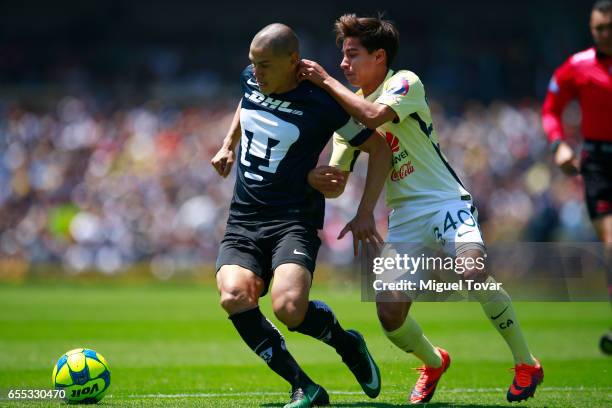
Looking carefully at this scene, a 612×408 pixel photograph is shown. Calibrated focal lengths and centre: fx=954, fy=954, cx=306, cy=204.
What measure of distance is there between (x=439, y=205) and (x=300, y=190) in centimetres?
105

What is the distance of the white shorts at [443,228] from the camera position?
22.6 ft

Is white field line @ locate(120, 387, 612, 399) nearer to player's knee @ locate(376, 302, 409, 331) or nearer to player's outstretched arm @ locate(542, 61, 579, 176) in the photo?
player's knee @ locate(376, 302, 409, 331)

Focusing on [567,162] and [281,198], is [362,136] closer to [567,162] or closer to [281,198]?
[281,198]

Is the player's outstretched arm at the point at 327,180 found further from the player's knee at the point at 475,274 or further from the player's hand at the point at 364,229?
the player's knee at the point at 475,274

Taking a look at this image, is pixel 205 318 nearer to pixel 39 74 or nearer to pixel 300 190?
pixel 300 190

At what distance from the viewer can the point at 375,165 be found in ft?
22.7

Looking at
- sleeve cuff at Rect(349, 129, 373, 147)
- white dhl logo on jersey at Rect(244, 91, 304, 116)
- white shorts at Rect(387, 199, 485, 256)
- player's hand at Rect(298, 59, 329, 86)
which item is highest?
player's hand at Rect(298, 59, 329, 86)

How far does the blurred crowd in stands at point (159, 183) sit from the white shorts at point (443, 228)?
49.6 ft

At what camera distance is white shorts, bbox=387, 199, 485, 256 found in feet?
22.6

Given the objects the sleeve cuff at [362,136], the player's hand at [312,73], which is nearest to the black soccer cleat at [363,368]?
the sleeve cuff at [362,136]

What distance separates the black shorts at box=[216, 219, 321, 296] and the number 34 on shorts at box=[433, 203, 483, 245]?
907 mm

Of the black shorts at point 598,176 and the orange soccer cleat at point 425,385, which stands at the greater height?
the black shorts at point 598,176

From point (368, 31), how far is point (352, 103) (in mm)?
649

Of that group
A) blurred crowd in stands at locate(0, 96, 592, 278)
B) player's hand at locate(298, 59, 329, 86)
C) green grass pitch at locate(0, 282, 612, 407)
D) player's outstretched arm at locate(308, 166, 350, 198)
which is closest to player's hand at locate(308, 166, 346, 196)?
player's outstretched arm at locate(308, 166, 350, 198)
